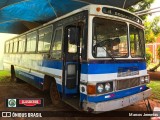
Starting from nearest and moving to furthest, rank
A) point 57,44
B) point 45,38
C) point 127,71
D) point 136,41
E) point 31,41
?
point 127,71 → point 136,41 → point 57,44 → point 45,38 → point 31,41

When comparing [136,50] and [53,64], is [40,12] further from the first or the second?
[136,50]

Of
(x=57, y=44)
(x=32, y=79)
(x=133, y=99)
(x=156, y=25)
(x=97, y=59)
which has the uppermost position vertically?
(x=156, y=25)

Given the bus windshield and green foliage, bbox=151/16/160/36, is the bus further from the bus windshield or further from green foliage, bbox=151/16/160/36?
green foliage, bbox=151/16/160/36

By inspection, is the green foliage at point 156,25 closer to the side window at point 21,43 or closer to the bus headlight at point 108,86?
the side window at point 21,43

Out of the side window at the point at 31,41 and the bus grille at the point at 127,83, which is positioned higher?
the side window at the point at 31,41

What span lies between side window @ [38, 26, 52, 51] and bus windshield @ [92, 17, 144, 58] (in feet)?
8.65

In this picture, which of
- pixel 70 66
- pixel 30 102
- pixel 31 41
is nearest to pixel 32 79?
pixel 30 102

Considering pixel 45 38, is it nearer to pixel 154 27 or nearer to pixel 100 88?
pixel 100 88

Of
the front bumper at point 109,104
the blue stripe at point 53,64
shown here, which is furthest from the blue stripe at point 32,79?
the front bumper at point 109,104

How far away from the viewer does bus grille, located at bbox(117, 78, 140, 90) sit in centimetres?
569

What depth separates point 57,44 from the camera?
7.07 m

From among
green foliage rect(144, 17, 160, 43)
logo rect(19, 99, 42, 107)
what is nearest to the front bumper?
logo rect(19, 99, 42, 107)

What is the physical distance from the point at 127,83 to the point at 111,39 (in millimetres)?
1272

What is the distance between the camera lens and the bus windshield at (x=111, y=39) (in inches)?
215
